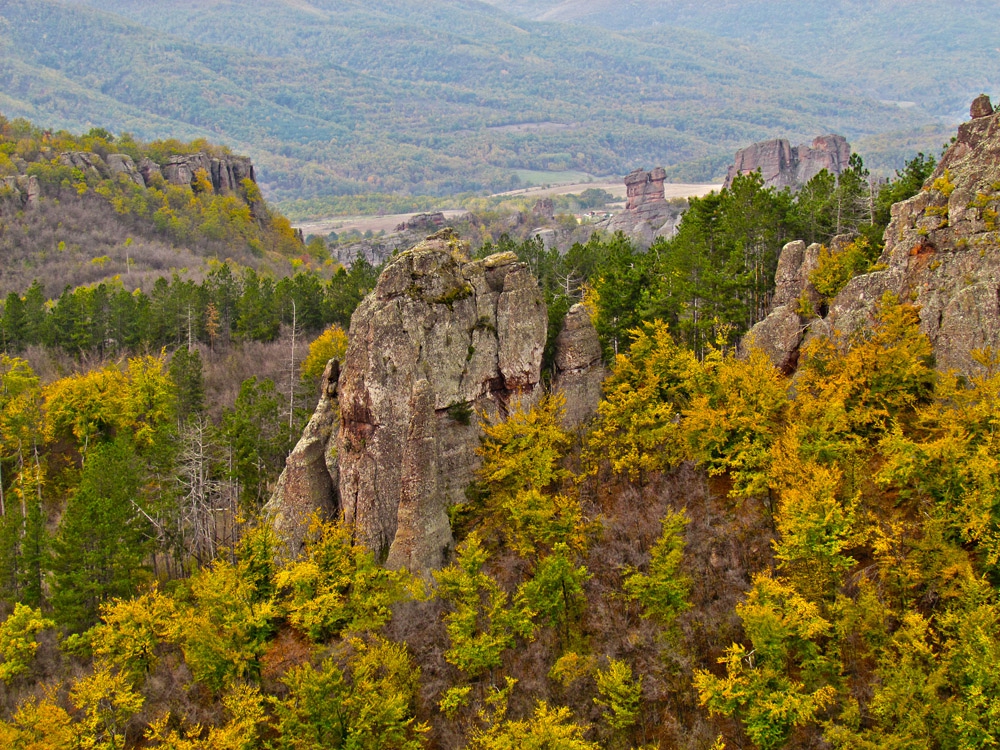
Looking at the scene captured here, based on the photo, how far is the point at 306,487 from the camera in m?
40.2

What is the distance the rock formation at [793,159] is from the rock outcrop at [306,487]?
11549cm

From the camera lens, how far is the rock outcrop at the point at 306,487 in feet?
131

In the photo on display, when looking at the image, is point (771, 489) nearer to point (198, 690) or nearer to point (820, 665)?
point (820, 665)

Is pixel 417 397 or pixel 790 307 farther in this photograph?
pixel 790 307

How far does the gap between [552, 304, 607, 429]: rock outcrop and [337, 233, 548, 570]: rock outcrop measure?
6.38 ft

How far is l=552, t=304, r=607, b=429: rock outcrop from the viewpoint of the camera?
44500 mm

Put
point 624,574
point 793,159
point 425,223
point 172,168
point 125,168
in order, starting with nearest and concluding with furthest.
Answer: point 624,574, point 125,168, point 172,168, point 793,159, point 425,223

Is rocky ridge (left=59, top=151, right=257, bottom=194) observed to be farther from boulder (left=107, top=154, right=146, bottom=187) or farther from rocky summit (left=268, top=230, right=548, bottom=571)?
rocky summit (left=268, top=230, right=548, bottom=571)

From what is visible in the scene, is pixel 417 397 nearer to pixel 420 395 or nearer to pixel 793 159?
pixel 420 395

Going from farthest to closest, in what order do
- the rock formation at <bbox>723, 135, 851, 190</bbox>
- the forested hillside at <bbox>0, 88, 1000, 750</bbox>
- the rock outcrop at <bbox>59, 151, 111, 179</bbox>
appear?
the rock formation at <bbox>723, 135, 851, 190</bbox> < the rock outcrop at <bbox>59, 151, 111, 179</bbox> < the forested hillside at <bbox>0, 88, 1000, 750</bbox>

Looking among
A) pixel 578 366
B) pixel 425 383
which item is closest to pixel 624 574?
pixel 425 383

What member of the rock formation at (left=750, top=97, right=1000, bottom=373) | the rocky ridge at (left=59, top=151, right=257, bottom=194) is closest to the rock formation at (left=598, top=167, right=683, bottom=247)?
the rocky ridge at (left=59, top=151, right=257, bottom=194)

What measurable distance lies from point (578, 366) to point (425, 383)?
389 inches

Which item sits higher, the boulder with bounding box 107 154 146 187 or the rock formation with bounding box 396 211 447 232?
the boulder with bounding box 107 154 146 187
